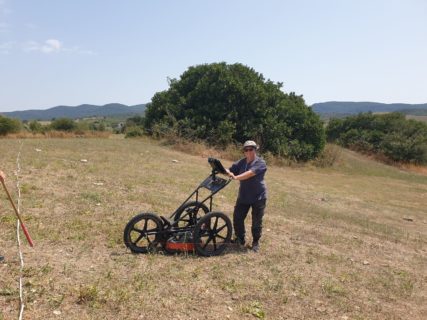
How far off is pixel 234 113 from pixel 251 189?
17016mm

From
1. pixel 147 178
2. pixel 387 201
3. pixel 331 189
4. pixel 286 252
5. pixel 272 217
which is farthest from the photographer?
pixel 331 189

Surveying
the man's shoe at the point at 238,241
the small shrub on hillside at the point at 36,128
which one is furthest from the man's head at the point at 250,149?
the small shrub on hillside at the point at 36,128

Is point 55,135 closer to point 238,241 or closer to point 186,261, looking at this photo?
point 238,241

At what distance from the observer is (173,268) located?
5.48 m

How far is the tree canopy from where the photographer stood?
23.0 metres

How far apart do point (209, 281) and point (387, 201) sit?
11683 millimetres

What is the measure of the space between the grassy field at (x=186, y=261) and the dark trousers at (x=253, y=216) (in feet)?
1.19

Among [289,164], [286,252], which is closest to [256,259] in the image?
[286,252]

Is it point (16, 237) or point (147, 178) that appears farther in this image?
point (147, 178)

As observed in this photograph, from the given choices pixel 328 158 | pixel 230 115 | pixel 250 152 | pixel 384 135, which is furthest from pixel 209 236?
pixel 384 135

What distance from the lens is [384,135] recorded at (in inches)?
1406

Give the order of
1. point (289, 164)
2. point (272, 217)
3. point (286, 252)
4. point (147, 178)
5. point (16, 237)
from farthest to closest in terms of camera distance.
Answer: point (289, 164)
point (147, 178)
point (272, 217)
point (286, 252)
point (16, 237)

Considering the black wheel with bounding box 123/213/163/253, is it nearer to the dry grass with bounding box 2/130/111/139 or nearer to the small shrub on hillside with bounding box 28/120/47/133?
the dry grass with bounding box 2/130/111/139

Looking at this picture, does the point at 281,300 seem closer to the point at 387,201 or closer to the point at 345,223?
the point at 345,223
